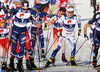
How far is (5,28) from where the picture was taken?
650cm

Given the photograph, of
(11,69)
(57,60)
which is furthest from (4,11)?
(57,60)

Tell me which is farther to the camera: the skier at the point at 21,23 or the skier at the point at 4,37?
the skier at the point at 4,37

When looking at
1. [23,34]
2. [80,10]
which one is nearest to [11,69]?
[23,34]

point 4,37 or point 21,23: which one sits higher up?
point 21,23

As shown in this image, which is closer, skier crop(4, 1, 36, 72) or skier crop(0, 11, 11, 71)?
skier crop(4, 1, 36, 72)

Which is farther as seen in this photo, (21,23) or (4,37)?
(4,37)

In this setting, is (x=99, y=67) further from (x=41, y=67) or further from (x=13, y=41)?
(x=13, y=41)

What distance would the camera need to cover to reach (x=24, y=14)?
6.07m

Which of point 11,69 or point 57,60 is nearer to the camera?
point 11,69

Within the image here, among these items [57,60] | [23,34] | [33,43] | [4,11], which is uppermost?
[4,11]

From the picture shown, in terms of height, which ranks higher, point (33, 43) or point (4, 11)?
point (4, 11)

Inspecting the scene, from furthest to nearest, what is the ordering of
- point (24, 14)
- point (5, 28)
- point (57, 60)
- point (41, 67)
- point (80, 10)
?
1. point (80, 10)
2. point (57, 60)
3. point (41, 67)
4. point (5, 28)
5. point (24, 14)

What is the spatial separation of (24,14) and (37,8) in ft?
A: 4.23

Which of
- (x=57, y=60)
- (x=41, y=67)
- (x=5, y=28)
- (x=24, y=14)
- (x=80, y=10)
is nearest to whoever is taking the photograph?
(x=24, y=14)
